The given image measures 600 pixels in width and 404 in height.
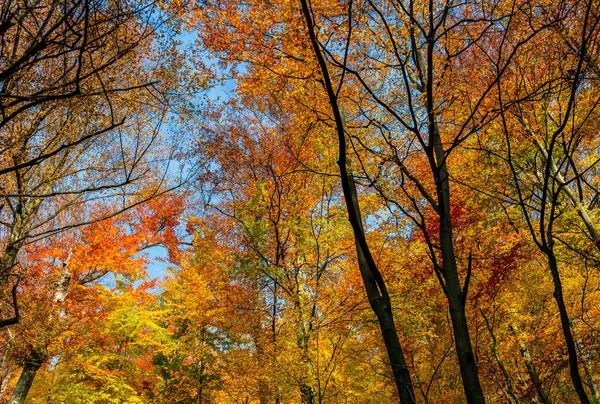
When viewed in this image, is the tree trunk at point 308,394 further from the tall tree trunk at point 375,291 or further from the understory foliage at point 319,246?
the tall tree trunk at point 375,291

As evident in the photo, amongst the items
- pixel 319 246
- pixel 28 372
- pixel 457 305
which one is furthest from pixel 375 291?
pixel 28 372

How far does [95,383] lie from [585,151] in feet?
47.0

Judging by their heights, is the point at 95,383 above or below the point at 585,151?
below

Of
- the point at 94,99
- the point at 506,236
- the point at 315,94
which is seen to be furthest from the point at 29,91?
the point at 506,236

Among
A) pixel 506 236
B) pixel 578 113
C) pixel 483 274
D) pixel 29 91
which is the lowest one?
pixel 483 274

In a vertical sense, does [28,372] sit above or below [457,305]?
above

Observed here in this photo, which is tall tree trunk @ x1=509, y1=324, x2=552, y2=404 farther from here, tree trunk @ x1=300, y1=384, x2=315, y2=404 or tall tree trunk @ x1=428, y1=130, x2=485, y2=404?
tall tree trunk @ x1=428, y1=130, x2=485, y2=404

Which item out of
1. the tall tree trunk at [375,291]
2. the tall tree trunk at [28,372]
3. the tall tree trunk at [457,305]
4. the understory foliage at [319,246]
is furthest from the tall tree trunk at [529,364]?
the tall tree trunk at [28,372]

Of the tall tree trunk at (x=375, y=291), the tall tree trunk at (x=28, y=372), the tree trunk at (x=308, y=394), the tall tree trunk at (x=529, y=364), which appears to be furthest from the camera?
the tall tree trunk at (x=28, y=372)

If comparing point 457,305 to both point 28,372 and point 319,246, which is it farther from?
point 28,372

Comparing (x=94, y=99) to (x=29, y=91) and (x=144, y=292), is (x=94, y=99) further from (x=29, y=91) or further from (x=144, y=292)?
(x=144, y=292)

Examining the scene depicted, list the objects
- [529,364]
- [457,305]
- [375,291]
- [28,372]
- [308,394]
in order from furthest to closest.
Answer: [529,364], [28,372], [308,394], [375,291], [457,305]

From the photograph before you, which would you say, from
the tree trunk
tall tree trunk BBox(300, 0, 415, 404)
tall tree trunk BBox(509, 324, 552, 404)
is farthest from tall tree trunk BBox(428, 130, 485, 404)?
tall tree trunk BBox(509, 324, 552, 404)

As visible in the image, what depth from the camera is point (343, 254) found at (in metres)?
8.16
